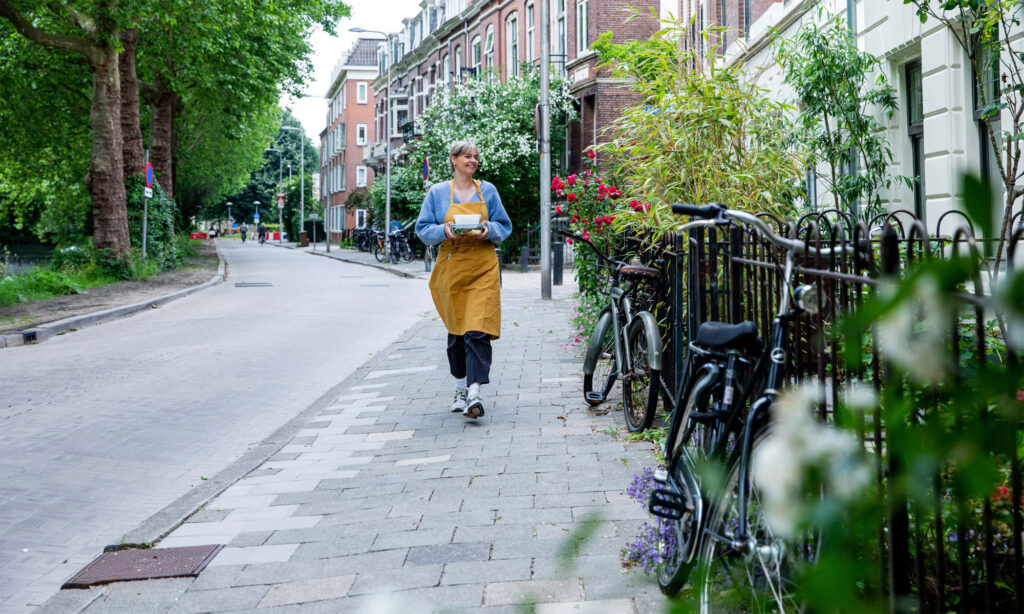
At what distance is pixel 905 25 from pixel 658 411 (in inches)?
270

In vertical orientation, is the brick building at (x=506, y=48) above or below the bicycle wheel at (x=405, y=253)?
above

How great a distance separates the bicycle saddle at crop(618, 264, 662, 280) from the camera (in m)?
6.42

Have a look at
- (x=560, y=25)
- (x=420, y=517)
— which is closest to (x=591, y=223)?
(x=420, y=517)

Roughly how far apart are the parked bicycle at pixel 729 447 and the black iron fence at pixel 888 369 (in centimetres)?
10

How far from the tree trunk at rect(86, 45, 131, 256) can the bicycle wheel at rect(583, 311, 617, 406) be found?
57.0 ft

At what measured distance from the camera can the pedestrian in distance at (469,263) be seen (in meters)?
6.86

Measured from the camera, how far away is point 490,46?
41062mm

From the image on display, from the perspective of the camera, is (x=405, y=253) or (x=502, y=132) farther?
(x=405, y=253)

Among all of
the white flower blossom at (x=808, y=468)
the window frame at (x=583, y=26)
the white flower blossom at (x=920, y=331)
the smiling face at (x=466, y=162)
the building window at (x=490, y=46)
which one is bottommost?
the white flower blossom at (x=808, y=468)

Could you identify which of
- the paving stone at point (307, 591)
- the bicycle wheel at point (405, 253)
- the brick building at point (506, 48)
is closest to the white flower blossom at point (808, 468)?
the paving stone at point (307, 591)

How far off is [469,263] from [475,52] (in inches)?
1499

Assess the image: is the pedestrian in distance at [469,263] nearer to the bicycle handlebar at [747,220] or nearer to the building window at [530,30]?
the bicycle handlebar at [747,220]

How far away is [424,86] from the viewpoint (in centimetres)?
5197

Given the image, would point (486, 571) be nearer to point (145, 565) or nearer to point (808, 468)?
point (145, 565)
